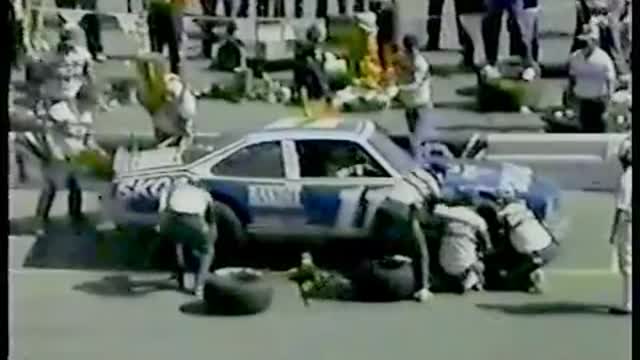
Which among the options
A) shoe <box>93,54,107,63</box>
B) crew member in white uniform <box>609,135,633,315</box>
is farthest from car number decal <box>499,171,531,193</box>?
shoe <box>93,54,107,63</box>

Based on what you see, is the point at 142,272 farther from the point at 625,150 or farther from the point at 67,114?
the point at 625,150

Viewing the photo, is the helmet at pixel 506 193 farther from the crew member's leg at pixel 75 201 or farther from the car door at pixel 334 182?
the crew member's leg at pixel 75 201

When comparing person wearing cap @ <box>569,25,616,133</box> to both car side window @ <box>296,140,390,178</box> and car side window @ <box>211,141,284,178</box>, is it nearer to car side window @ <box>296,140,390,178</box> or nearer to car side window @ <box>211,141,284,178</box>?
car side window @ <box>296,140,390,178</box>

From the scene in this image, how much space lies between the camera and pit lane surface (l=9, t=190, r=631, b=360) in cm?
157

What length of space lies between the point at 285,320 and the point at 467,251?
A: 227mm

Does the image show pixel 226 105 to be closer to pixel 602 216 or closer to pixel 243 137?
pixel 243 137

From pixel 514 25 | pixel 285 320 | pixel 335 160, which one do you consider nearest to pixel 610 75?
pixel 514 25

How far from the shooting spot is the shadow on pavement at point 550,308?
5.12 feet

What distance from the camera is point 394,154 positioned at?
1589 mm

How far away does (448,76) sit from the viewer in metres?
1.59

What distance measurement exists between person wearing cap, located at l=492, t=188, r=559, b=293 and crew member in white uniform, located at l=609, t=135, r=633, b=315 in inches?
2.9

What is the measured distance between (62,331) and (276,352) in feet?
0.83

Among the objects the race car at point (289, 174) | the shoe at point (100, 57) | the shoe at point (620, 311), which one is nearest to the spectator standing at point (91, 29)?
the shoe at point (100, 57)

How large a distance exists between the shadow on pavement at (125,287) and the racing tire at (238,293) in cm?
5
